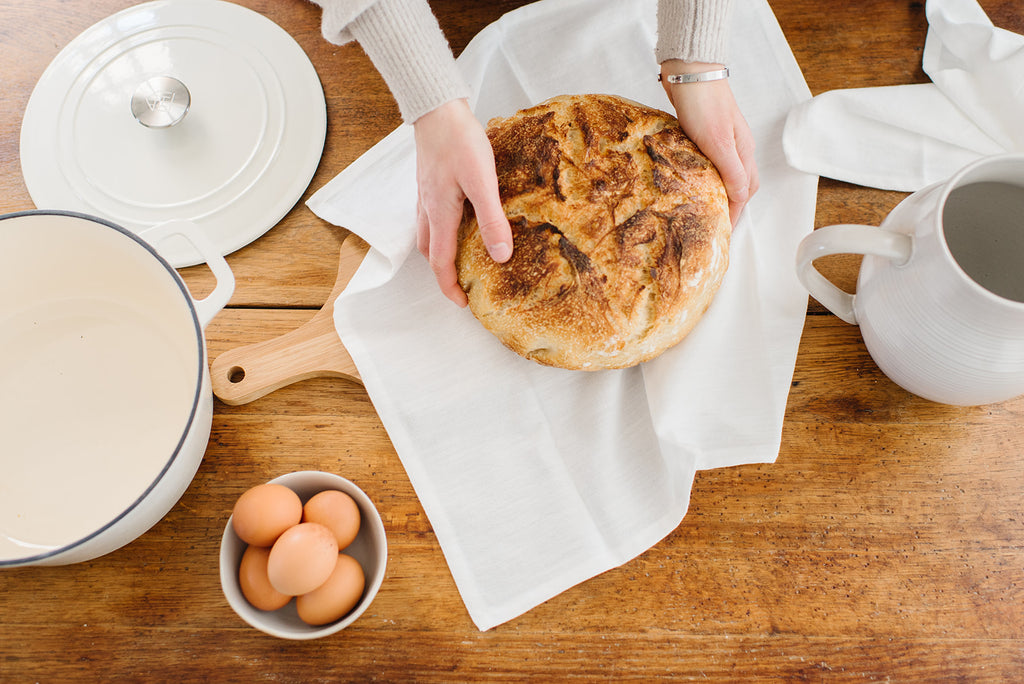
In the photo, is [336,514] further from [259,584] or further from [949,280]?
[949,280]

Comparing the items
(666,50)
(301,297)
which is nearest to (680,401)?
(666,50)

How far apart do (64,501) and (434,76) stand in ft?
2.32

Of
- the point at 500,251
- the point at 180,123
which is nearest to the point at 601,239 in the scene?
the point at 500,251

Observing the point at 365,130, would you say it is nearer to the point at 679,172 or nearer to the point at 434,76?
the point at 434,76

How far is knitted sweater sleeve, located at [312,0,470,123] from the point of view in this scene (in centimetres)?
72

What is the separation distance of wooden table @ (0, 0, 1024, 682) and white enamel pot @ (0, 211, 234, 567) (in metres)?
0.07

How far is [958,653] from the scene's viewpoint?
79 cm

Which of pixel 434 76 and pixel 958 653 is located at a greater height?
pixel 434 76

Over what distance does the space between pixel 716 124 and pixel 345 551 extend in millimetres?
712

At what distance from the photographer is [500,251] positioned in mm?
739

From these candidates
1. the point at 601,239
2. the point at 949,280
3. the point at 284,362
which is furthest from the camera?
the point at 284,362

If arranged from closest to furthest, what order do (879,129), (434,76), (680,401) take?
1. (434,76)
2. (680,401)
3. (879,129)

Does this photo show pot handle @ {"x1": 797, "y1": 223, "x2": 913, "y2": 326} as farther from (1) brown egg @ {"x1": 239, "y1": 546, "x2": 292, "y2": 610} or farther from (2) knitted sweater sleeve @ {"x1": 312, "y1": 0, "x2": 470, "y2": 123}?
(1) brown egg @ {"x1": 239, "y1": 546, "x2": 292, "y2": 610}

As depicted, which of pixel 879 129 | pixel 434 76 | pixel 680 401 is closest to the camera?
pixel 434 76
